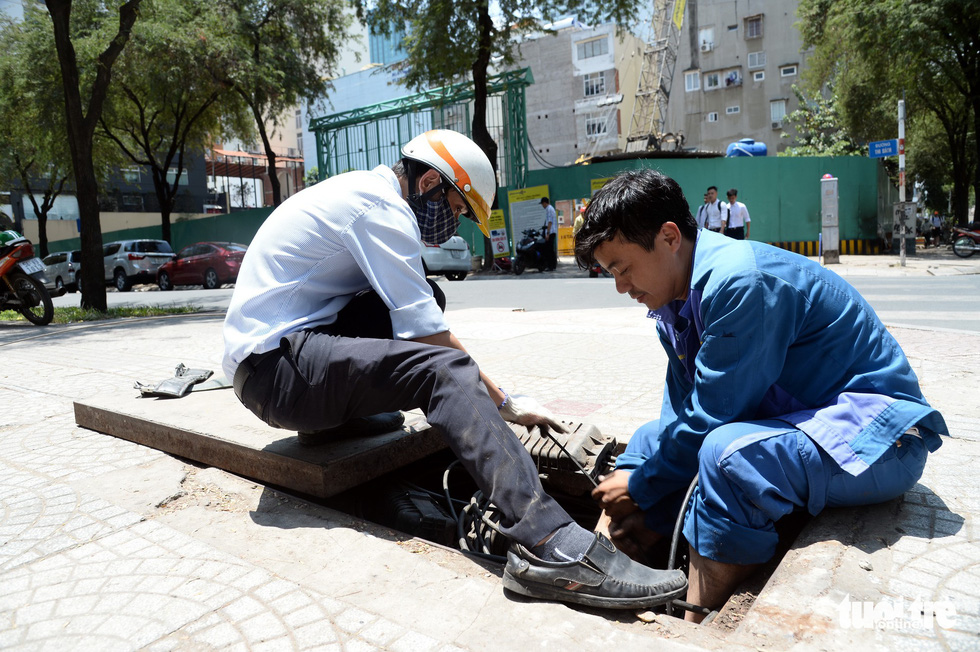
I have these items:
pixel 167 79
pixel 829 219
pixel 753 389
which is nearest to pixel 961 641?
pixel 753 389

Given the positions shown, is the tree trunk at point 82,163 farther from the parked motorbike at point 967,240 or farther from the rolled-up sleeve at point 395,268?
the parked motorbike at point 967,240

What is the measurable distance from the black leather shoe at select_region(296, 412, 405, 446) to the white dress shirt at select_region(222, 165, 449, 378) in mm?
510

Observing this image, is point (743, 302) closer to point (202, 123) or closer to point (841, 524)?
point (841, 524)

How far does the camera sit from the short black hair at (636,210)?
81.0 inches

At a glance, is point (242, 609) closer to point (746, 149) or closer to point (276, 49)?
point (746, 149)

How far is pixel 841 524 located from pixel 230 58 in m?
21.3

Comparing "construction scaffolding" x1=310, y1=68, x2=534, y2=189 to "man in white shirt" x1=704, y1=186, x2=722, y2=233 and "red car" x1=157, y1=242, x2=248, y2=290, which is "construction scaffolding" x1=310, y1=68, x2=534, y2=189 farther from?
"man in white shirt" x1=704, y1=186, x2=722, y2=233

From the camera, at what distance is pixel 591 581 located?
1.82 metres

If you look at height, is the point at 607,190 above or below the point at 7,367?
above

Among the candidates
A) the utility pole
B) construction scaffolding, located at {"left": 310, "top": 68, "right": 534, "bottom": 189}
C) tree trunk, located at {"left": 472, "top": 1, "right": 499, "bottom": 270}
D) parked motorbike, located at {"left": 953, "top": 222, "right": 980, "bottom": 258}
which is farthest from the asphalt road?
construction scaffolding, located at {"left": 310, "top": 68, "right": 534, "bottom": 189}

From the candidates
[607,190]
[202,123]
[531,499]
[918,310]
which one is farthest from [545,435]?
[202,123]

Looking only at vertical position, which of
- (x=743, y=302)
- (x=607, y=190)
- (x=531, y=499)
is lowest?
(x=531, y=499)

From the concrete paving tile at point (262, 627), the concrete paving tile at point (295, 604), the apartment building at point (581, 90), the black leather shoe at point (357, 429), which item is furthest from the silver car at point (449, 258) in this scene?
the apartment building at point (581, 90)

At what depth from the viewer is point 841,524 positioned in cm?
204
